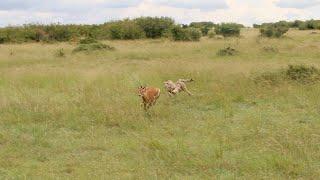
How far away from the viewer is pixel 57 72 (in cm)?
1480

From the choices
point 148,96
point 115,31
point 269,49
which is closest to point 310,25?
point 115,31

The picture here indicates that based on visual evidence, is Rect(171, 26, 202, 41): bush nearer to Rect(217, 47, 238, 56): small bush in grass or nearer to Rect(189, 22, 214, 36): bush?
Rect(189, 22, 214, 36): bush

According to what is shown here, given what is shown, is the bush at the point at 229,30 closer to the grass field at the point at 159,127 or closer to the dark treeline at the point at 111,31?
the dark treeline at the point at 111,31

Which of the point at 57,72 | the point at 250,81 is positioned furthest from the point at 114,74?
the point at 250,81

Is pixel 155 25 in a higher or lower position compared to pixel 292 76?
higher

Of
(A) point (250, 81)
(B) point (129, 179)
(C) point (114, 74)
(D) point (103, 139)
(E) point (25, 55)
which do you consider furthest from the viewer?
(E) point (25, 55)

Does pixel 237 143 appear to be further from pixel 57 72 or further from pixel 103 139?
pixel 57 72

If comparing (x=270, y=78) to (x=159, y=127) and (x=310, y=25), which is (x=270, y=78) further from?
(x=310, y=25)

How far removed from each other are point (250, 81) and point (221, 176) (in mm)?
7139

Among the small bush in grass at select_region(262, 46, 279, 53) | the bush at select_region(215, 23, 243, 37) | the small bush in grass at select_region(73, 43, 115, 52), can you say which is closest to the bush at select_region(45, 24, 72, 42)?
the bush at select_region(215, 23, 243, 37)

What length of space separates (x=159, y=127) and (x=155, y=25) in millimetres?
30282

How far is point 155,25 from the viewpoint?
37906mm

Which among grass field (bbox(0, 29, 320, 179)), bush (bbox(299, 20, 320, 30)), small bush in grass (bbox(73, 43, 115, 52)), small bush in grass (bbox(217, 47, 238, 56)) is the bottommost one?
grass field (bbox(0, 29, 320, 179))

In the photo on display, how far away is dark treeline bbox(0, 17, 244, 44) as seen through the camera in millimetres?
36500
